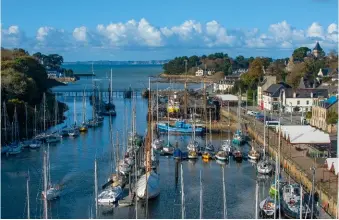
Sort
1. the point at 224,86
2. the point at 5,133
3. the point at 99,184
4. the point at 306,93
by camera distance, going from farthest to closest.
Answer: the point at 224,86 < the point at 306,93 < the point at 5,133 < the point at 99,184

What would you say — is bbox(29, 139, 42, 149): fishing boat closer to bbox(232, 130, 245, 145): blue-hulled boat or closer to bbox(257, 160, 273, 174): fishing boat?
bbox(232, 130, 245, 145): blue-hulled boat

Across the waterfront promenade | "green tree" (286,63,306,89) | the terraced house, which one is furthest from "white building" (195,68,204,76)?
the waterfront promenade

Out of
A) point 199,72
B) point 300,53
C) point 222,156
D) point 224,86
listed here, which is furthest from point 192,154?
point 199,72

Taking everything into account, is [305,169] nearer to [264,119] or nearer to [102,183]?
[102,183]

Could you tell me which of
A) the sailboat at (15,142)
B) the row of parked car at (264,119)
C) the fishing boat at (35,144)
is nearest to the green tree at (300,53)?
the row of parked car at (264,119)

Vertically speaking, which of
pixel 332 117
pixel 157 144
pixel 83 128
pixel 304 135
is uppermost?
pixel 332 117

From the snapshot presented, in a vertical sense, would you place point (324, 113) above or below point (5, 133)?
above

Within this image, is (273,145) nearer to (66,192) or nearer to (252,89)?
(66,192)
